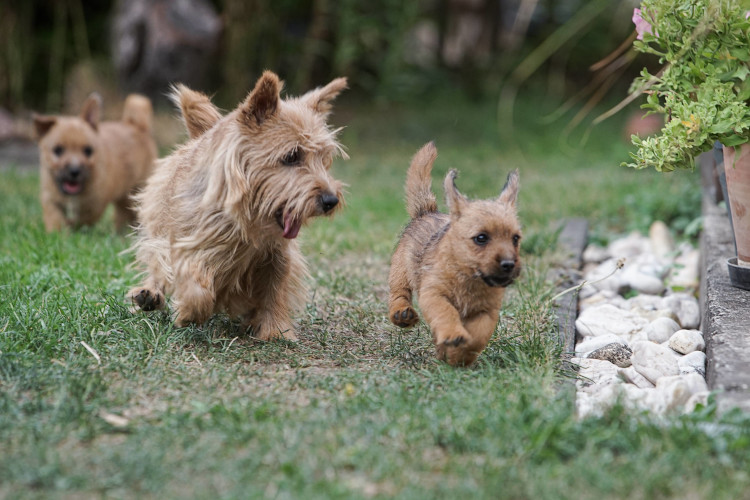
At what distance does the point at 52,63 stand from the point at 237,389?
9.93 meters

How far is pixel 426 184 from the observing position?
13.5 feet

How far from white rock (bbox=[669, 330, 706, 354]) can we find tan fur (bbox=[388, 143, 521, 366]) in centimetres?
97

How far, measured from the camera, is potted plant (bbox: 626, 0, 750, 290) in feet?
11.7

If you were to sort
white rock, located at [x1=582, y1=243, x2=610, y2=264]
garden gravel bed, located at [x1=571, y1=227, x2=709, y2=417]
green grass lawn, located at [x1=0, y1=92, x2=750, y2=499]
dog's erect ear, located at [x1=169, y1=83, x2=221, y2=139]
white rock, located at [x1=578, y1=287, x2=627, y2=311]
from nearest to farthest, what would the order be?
green grass lawn, located at [x1=0, y1=92, x2=750, y2=499], garden gravel bed, located at [x1=571, y1=227, x2=709, y2=417], dog's erect ear, located at [x1=169, y1=83, x2=221, y2=139], white rock, located at [x1=578, y1=287, x2=627, y2=311], white rock, located at [x1=582, y1=243, x2=610, y2=264]

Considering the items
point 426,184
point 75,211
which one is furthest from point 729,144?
point 75,211

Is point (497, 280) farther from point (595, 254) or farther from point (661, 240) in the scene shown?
point (661, 240)

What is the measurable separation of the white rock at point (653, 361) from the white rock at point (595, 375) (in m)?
0.12

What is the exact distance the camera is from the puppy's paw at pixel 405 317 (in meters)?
3.60

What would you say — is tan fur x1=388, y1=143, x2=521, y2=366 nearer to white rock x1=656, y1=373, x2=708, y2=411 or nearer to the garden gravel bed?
the garden gravel bed

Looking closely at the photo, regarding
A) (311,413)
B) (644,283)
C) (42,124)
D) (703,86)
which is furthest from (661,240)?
(42,124)

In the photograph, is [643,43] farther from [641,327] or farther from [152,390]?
[152,390]

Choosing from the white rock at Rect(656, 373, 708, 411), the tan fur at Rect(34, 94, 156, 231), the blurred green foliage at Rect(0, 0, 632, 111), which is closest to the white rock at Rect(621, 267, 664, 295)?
the white rock at Rect(656, 373, 708, 411)

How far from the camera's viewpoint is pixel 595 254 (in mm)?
5918

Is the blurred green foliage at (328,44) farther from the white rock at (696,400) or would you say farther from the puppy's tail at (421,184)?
the white rock at (696,400)
